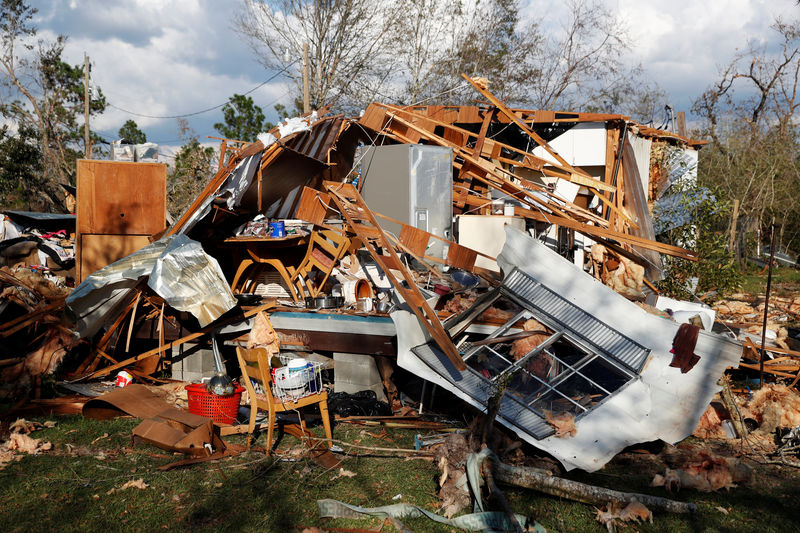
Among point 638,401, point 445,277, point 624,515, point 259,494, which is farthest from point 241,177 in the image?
point 624,515

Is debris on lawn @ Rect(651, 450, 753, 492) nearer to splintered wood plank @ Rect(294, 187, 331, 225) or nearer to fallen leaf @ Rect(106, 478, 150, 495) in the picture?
fallen leaf @ Rect(106, 478, 150, 495)

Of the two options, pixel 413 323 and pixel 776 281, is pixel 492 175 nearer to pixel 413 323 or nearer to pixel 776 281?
pixel 413 323

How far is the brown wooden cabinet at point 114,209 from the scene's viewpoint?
8586 mm

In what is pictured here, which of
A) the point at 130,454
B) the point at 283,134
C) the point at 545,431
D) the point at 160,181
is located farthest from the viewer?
the point at 160,181

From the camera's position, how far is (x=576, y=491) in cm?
421

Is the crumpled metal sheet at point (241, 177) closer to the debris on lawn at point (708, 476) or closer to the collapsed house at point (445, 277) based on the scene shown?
the collapsed house at point (445, 277)

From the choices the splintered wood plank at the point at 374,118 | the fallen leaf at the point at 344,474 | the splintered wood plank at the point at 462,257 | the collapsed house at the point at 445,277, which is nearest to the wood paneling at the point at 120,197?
the collapsed house at the point at 445,277

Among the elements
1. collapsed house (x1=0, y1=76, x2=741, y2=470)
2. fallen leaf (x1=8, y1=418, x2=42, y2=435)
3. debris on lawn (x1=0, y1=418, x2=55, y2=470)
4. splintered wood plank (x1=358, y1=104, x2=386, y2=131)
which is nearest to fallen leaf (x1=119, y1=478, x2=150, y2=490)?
debris on lawn (x1=0, y1=418, x2=55, y2=470)

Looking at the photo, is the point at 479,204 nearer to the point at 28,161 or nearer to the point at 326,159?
the point at 326,159

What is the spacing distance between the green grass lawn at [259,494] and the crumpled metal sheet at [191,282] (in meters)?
1.87

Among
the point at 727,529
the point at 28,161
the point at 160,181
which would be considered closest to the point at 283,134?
the point at 160,181

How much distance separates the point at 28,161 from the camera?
65.5 ft

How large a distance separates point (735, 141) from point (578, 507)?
26.0 metres

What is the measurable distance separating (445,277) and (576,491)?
3.81 meters
